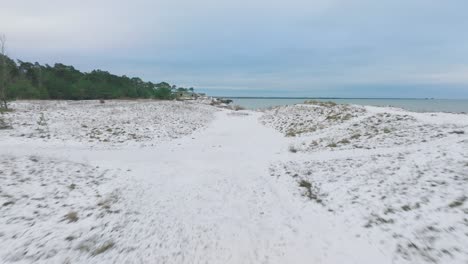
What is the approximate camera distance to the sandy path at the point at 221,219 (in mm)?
5887

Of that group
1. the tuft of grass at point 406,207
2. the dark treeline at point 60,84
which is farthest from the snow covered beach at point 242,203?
the dark treeline at point 60,84

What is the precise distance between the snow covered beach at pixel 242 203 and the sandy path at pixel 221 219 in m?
0.04

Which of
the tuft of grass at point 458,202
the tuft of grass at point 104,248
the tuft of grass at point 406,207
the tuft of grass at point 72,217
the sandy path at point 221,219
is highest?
the tuft of grass at point 458,202

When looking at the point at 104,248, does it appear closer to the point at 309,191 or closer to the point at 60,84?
the point at 309,191

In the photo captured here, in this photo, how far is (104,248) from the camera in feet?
19.6

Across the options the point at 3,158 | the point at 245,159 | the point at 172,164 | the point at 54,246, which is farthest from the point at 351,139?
the point at 3,158

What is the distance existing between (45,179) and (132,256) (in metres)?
5.94

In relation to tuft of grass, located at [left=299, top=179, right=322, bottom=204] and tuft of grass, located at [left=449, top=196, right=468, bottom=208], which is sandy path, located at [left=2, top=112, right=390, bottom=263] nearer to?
tuft of grass, located at [left=299, top=179, right=322, bottom=204]

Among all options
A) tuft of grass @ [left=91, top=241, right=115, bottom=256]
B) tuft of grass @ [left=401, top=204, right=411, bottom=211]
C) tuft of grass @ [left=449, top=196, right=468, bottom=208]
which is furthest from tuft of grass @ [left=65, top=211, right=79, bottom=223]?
tuft of grass @ [left=449, top=196, right=468, bottom=208]

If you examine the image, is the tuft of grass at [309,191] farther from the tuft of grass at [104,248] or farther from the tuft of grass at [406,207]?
the tuft of grass at [104,248]

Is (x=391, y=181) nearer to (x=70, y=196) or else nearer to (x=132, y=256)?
(x=132, y=256)

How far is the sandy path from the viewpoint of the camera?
232 inches

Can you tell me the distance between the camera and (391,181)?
8.80 m

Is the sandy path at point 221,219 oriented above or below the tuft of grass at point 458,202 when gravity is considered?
below
